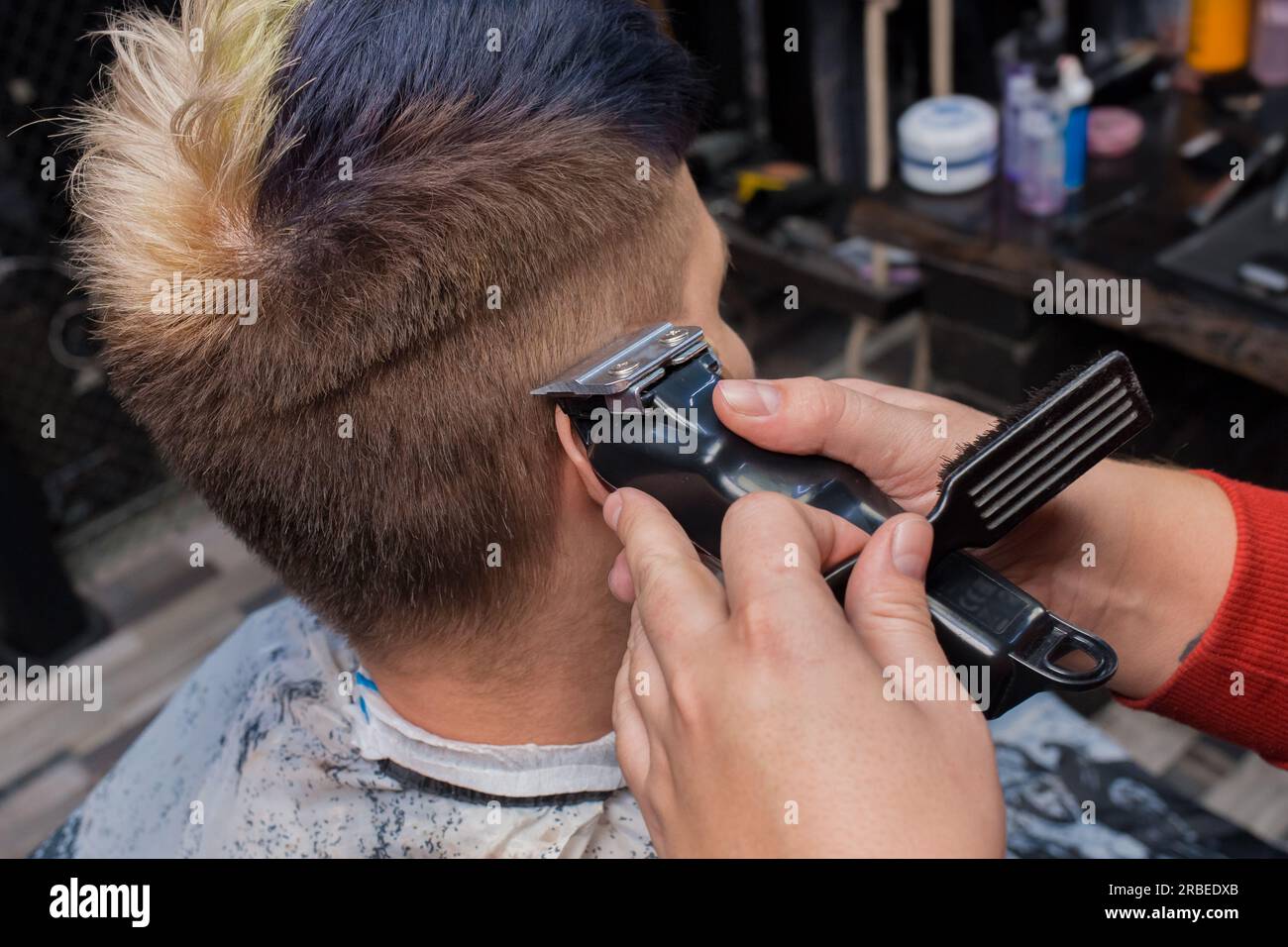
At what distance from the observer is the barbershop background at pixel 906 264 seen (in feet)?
6.22

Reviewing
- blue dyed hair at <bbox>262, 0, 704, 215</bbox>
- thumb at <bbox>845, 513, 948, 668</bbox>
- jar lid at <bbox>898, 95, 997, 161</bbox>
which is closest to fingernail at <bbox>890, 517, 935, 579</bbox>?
thumb at <bbox>845, 513, 948, 668</bbox>

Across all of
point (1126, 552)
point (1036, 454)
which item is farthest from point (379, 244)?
point (1126, 552)

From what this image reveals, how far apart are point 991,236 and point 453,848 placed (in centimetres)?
139

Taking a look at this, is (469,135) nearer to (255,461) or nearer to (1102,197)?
(255,461)

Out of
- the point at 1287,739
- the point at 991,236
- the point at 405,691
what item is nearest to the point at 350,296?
the point at 405,691

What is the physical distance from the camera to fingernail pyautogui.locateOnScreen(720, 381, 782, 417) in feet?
2.85

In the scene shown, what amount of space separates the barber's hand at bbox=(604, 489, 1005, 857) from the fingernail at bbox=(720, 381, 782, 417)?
0.10 m

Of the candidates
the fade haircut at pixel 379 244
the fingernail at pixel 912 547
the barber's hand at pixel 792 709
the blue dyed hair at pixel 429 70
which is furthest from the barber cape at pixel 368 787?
the blue dyed hair at pixel 429 70

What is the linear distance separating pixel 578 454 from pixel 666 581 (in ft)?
0.62

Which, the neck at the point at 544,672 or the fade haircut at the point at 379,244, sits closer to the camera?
the fade haircut at the point at 379,244

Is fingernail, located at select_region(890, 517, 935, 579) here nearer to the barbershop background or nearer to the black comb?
the black comb

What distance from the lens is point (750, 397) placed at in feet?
2.85

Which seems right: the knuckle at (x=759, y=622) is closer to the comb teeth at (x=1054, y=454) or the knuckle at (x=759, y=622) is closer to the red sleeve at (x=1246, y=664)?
the comb teeth at (x=1054, y=454)

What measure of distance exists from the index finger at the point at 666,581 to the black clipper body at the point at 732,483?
0.03 metres
